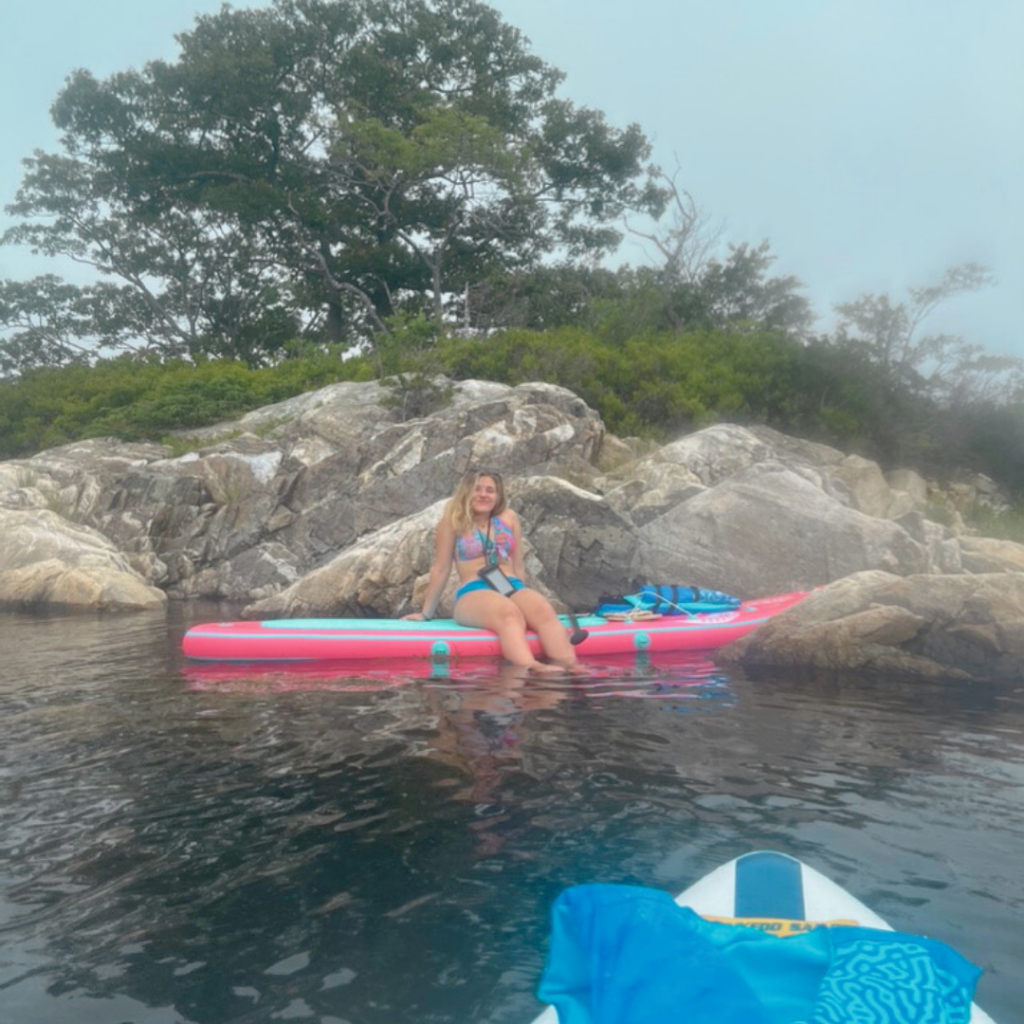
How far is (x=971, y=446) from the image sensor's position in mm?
15922

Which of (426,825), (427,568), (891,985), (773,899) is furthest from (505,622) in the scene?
(891,985)

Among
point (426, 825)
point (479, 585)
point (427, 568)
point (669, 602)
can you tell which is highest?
point (427, 568)

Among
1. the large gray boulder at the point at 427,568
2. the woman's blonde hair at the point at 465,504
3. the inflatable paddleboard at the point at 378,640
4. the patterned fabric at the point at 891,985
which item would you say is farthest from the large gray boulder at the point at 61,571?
the patterned fabric at the point at 891,985

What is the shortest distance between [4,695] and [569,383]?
12.0 meters

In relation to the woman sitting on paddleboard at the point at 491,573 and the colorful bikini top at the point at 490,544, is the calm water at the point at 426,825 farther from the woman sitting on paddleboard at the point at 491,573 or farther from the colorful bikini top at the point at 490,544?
the colorful bikini top at the point at 490,544

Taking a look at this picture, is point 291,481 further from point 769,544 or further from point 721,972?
point 721,972

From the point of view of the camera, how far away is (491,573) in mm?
7605

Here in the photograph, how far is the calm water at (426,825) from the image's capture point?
2693mm

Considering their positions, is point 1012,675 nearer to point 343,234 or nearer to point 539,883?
point 539,883

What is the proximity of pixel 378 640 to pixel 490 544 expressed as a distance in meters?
1.10

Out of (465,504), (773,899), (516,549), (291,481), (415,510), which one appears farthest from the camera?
(291,481)

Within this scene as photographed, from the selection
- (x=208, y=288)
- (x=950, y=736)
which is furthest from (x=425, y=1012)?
(x=208, y=288)

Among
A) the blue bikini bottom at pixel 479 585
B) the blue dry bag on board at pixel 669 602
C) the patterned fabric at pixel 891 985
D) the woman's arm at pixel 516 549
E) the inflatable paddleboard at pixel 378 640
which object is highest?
the woman's arm at pixel 516 549

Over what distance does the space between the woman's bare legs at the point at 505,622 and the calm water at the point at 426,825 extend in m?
0.57
